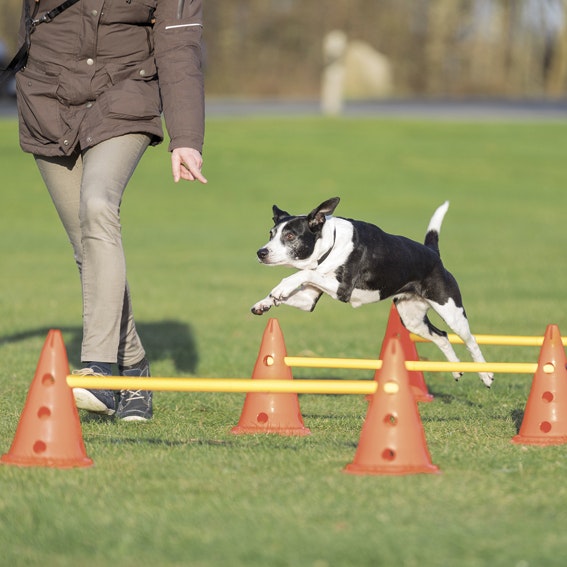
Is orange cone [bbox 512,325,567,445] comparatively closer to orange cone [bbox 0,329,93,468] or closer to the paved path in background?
orange cone [bbox 0,329,93,468]

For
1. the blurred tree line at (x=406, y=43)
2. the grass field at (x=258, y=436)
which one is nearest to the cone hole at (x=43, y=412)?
the grass field at (x=258, y=436)

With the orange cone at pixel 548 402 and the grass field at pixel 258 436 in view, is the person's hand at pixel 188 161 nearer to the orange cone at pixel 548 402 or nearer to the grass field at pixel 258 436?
the grass field at pixel 258 436

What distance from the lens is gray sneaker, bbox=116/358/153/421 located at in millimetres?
6180

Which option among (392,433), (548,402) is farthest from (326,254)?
(392,433)

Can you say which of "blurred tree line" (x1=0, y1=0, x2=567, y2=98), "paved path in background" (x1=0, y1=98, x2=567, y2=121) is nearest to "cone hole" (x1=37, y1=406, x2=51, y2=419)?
"paved path in background" (x1=0, y1=98, x2=567, y2=121)

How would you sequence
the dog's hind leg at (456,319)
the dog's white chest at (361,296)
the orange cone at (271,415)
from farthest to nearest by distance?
the dog's hind leg at (456,319), the dog's white chest at (361,296), the orange cone at (271,415)

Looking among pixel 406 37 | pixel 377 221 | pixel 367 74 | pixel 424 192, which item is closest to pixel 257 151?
pixel 424 192

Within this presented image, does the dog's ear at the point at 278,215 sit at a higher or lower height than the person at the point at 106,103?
lower

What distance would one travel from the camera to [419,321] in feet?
23.5

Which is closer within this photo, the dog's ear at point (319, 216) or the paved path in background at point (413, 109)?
the dog's ear at point (319, 216)

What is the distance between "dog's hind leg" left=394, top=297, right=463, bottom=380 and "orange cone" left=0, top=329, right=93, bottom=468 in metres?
2.70

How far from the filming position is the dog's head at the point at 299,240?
→ 20.2 feet

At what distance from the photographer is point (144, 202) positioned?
2462 cm

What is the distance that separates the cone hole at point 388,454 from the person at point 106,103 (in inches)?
58.9
